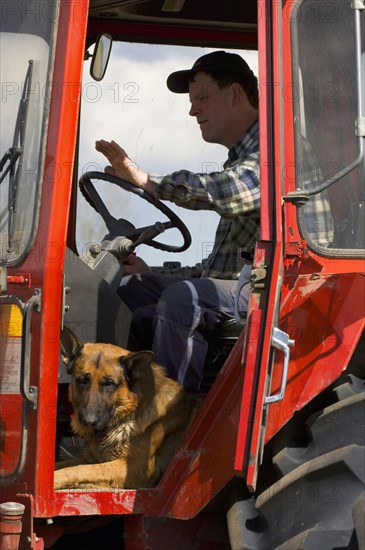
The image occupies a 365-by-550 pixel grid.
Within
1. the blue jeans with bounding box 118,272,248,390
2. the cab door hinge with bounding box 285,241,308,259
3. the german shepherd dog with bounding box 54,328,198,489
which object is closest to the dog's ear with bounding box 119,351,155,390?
the german shepherd dog with bounding box 54,328,198,489

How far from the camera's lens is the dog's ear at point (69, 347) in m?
3.94

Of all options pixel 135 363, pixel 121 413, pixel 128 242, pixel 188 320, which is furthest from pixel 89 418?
pixel 128 242

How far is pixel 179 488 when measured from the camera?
355cm

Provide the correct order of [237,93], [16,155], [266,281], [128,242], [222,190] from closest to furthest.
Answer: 1. [266,281]
2. [16,155]
3. [222,190]
4. [128,242]
5. [237,93]

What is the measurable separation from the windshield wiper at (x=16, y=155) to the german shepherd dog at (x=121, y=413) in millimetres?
492

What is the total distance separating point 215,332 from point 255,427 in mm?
1091

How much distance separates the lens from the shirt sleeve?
3741 mm

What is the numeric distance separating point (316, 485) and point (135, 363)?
1101mm

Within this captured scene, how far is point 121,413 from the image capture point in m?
4.00

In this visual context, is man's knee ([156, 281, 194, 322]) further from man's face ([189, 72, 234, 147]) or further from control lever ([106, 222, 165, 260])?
man's face ([189, 72, 234, 147])

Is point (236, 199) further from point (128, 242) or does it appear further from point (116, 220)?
point (116, 220)

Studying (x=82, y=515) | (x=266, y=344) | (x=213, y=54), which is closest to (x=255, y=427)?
(x=266, y=344)

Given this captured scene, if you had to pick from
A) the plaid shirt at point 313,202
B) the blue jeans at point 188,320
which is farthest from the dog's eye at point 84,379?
the plaid shirt at point 313,202

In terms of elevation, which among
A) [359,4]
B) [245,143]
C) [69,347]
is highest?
[359,4]
